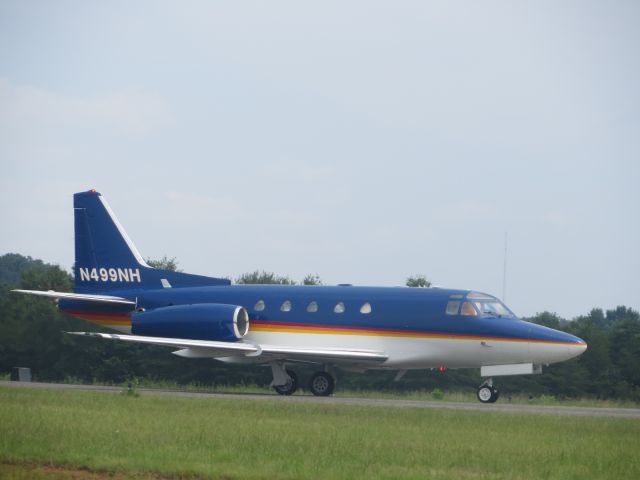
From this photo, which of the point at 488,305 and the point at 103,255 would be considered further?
the point at 103,255

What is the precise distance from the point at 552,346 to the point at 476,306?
2.38 metres

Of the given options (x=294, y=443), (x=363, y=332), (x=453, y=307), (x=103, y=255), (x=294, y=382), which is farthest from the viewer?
(x=103, y=255)

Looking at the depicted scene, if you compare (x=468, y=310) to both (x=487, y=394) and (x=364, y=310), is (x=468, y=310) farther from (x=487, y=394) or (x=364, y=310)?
(x=364, y=310)

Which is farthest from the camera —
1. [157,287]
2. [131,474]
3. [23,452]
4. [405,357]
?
[157,287]

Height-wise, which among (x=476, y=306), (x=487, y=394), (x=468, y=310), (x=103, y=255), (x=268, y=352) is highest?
(x=103, y=255)

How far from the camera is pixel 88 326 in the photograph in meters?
43.7

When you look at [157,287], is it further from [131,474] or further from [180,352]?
[131,474]

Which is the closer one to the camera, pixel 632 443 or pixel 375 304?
pixel 632 443

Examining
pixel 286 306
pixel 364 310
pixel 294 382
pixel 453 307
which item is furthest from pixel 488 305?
pixel 294 382

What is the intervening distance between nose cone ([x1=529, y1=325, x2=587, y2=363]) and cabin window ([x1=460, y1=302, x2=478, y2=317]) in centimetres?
165

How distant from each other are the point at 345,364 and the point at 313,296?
7.39ft

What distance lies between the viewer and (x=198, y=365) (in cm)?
4750

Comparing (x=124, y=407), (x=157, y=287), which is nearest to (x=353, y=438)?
(x=124, y=407)

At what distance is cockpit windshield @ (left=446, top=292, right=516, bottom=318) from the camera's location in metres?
30.5
